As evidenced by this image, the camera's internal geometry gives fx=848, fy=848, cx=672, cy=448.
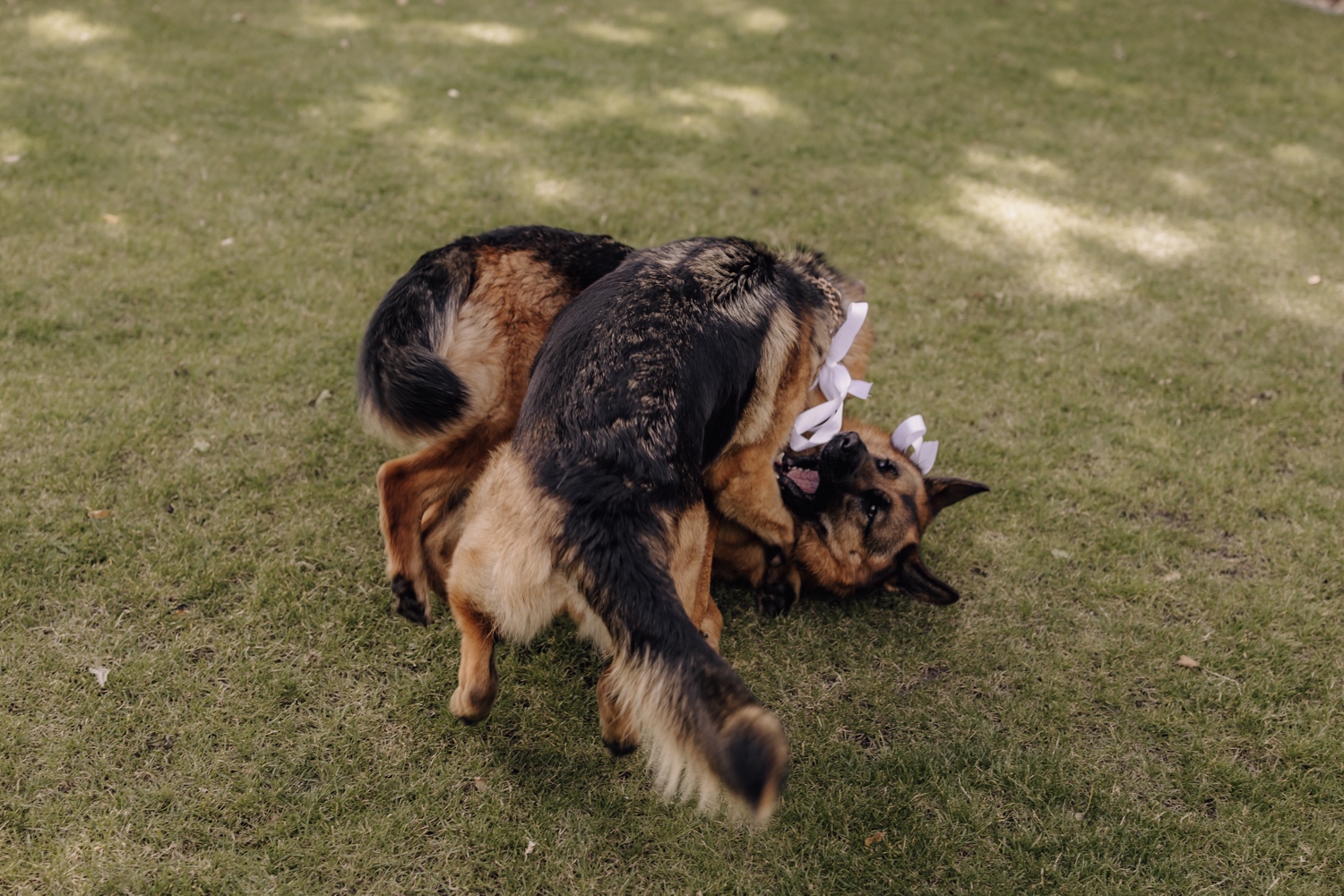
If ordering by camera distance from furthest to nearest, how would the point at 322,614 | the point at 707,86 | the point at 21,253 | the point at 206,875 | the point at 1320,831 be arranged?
the point at 707,86
the point at 21,253
the point at 322,614
the point at 1320,831
the point at 206,875

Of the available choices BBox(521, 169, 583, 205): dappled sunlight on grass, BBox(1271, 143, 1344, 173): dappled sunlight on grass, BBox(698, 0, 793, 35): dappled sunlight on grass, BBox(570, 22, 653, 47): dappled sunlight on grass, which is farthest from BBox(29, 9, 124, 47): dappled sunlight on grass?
BBox(1271, 143, 1344, 173): dappled sunlight on grass

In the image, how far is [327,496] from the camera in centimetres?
366

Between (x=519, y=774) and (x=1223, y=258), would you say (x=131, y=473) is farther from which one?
(x=1223, y=258)

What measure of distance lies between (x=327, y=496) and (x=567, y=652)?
1.30 meters

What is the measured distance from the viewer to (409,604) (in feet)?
10.5

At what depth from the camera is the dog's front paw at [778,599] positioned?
3.46 m

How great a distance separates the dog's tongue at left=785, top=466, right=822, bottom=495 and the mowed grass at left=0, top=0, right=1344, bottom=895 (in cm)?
50

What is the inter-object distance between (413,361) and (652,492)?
1.11 m

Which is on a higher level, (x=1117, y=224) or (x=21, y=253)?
(x=1117, y=224)

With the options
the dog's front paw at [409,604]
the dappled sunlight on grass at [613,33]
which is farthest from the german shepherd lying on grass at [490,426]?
the dappled sunlight on grass at [613,33]

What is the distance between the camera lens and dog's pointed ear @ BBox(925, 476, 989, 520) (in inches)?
140

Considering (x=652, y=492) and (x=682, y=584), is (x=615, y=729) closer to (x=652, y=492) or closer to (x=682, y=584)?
(x=682, y=584)

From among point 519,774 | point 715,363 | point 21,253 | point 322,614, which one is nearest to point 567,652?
point 519,774

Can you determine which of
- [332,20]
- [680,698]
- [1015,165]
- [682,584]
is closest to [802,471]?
[682,584]
